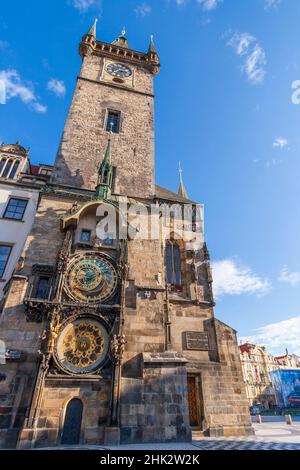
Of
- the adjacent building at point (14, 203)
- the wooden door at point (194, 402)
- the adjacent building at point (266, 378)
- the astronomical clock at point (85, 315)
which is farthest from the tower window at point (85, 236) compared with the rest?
the adjacent building at point (266, 378)

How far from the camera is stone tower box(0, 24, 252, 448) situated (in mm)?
8766

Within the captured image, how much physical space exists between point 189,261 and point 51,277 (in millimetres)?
7807

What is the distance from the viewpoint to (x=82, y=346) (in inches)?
381

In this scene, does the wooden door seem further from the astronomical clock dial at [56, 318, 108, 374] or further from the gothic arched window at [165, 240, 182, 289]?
the astronomical clock dial at [56, 318, 108, 374]

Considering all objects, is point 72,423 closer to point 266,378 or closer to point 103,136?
point 103,136

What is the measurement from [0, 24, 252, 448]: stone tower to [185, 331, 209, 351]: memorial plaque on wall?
1.9 inches

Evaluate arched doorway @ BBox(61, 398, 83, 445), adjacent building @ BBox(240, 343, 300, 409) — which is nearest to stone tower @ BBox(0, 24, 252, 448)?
arched doorway @ BBox(61, 398, 83, 445)

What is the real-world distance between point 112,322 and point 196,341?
4.76 metres

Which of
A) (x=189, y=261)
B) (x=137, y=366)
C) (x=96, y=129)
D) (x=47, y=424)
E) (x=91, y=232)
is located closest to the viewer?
(x=47, y=424)

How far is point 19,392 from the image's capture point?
8.66 metres

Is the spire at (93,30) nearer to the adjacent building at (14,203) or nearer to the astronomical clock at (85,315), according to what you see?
the adjacent building at (14,203)

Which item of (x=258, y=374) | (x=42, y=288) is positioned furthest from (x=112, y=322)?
(x=258, y=374)
